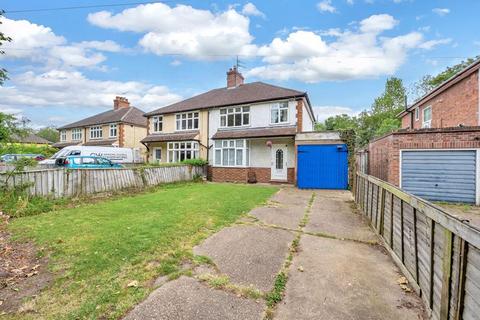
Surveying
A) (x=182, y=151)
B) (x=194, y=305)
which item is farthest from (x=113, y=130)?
(x=194, y=305)

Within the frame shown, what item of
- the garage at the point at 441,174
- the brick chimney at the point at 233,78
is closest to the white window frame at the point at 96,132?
the brick chimney at the point at 233,78

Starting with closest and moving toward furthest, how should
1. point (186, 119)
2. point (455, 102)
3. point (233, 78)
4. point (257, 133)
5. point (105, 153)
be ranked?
point (455, 102) < point (257, 133) < point (186, 119) < point (105, 153) < point (233, 78)

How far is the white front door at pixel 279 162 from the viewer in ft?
49.2

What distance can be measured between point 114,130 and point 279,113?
19.2 m

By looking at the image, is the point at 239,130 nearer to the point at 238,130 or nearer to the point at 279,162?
the point at 238,130

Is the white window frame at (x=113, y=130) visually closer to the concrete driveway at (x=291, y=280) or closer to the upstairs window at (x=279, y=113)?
the upstairs window at (x=279, y=113)

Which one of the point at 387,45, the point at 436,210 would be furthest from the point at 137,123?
the point at 436,210

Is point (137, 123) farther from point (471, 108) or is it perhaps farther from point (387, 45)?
point (471, 108)

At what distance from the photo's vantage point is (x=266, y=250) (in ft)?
13.8

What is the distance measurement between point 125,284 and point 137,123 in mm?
26268

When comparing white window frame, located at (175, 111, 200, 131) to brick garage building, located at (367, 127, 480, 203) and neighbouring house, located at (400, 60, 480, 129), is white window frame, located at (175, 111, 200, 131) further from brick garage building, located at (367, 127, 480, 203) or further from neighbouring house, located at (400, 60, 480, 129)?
neighbouring house, located at (400, 60, 480, 129)

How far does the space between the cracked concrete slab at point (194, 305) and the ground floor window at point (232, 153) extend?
12883 millimetres

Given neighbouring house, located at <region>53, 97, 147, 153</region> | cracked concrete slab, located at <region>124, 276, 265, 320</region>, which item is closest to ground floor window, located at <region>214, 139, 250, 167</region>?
neighbouring house, located at <region>53, 97, 147, 153</region>

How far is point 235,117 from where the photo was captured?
Answer: 16.9m
